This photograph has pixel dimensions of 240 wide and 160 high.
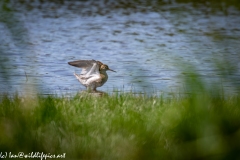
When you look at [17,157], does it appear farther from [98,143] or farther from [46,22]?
[46,22]

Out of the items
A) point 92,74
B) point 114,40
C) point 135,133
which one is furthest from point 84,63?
point 135,133

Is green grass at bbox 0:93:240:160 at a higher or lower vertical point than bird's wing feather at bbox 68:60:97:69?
higher

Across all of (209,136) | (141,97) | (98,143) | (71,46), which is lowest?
(71,46)

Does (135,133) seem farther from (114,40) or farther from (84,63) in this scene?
(114,40)

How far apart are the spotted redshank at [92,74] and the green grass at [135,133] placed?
12.3ft

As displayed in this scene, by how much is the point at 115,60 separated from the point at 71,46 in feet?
6.20

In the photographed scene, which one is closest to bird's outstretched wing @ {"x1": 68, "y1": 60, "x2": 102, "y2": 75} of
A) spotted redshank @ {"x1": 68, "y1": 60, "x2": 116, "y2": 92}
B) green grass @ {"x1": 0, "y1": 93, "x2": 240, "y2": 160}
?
spotted redshank @ {"x1": 68, "y1": 60, "x2": 116, "y2": 92}

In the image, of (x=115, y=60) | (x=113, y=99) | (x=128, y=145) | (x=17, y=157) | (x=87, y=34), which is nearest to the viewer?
(x=17, y=157)

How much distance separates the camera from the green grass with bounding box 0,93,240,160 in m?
2.47

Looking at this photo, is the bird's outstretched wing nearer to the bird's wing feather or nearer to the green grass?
the bird's wing feather

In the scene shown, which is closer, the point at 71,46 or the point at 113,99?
the point at 113,99

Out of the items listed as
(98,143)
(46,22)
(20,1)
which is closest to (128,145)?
(98,143)

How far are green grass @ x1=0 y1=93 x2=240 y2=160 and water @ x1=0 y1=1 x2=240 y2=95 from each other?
0.49 feet

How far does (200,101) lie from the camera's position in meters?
2.48
